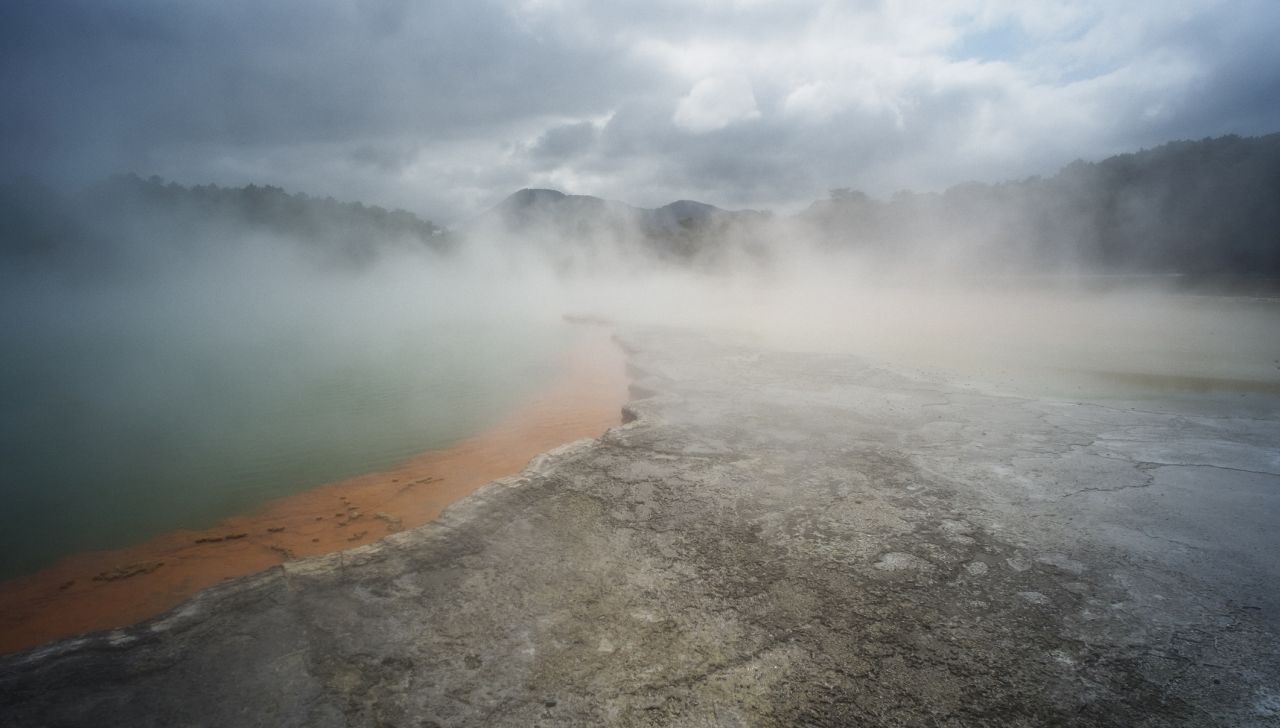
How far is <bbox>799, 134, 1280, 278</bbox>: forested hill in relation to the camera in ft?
63.0

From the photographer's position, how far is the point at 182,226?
4081 cm

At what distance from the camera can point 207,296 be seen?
94.9 feet

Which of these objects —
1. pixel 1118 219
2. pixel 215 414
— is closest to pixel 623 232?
pixel 1118 219

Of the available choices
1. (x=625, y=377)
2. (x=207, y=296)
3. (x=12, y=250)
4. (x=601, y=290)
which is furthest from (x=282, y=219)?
(x=625, y=377)

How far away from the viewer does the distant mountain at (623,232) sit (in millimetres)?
34500

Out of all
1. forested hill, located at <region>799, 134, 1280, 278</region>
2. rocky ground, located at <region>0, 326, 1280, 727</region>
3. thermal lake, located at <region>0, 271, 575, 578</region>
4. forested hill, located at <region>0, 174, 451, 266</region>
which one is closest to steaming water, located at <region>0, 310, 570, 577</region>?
thermal lake, located at <region>0, 271, 575, 578</region>

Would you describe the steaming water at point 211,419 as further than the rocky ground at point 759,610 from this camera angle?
Yes

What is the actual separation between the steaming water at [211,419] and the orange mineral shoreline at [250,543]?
30 cm

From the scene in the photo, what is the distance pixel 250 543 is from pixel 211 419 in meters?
4.13

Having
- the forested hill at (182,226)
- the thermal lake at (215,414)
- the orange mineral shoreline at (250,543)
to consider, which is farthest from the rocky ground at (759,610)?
the forested hill at (182,226)

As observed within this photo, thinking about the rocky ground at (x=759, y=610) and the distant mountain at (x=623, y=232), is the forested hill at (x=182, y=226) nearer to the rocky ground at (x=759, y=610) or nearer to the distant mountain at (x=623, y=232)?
the distant mountain at (x=623, y=232)

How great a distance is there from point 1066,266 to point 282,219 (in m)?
52.9

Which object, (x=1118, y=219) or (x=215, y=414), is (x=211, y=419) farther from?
(x=1118, y=219)

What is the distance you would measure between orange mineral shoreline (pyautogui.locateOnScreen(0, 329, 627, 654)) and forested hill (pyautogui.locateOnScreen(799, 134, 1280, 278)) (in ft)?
81.5
